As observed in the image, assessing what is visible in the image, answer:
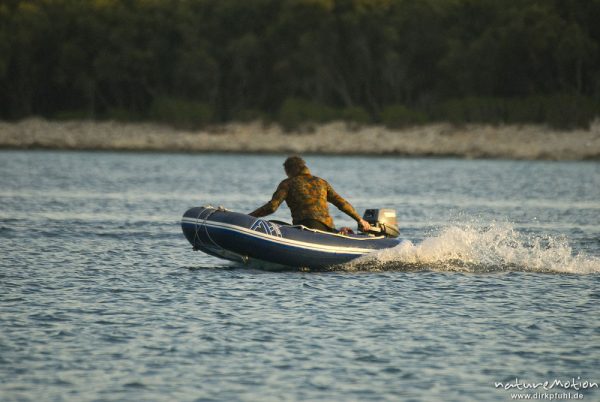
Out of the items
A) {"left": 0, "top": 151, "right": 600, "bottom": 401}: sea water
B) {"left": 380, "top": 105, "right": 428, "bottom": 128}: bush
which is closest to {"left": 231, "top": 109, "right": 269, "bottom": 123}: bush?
{"left": 380, "top": 105, "right": 428, "bottom": 128}: bush

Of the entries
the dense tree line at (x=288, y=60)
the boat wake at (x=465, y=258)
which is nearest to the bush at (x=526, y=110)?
the dense tree line at (x=288, y=60)

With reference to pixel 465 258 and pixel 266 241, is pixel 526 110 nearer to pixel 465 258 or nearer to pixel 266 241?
pixel 465 258

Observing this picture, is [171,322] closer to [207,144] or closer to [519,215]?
[519,215]

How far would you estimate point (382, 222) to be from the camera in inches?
763

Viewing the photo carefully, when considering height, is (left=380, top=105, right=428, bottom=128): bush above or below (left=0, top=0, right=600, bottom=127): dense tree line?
below

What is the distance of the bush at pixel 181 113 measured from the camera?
272 feet

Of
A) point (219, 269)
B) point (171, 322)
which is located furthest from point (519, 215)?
point (171, 322)

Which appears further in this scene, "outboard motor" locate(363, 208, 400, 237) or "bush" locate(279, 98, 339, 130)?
"bush" locate(279, 98, 339, 130)

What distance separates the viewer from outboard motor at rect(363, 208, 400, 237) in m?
19.3

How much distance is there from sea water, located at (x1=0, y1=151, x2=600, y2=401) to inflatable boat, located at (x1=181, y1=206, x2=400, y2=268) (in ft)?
0.81

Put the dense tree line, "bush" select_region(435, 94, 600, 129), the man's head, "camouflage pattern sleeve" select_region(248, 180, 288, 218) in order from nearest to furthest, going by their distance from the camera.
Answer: "camouflage pattern sleeve" select_region(248, 180, 288, 218), the man's head, "bush" select_region(435, 94, 600, 129), the dense tree line

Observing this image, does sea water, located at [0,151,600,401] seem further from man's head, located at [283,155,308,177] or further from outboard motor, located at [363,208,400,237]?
man's head, located at [283,155,308,177]

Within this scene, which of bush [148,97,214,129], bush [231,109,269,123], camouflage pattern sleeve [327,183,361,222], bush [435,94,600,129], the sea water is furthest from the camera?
bush [148,97,214,129]

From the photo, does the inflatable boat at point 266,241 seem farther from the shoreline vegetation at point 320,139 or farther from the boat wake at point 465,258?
the shoreline vegetation at point 320,139
